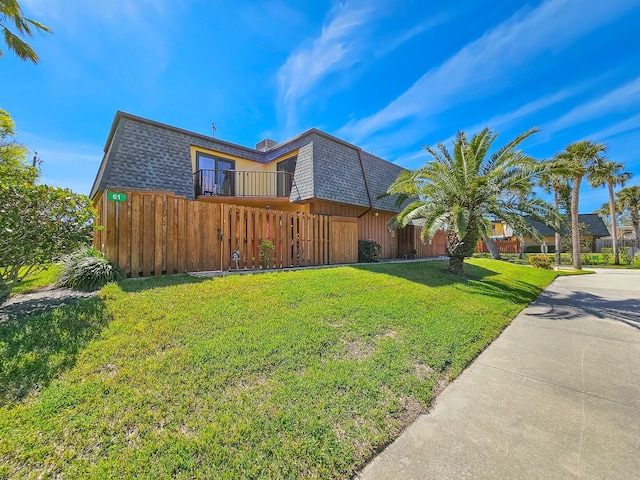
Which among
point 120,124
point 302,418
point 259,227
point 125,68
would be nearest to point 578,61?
point 259,227

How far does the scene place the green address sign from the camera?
616cm

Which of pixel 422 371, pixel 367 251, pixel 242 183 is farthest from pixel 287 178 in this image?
pixel 422 371

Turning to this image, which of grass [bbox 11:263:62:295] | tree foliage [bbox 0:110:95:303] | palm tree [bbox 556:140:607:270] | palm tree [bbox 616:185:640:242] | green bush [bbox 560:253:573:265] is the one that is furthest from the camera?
palm tree [bbox 616:185:640:242]

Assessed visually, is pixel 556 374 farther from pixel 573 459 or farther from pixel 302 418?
pixel 302 418

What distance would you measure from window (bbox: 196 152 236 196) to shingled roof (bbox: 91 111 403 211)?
655 mm

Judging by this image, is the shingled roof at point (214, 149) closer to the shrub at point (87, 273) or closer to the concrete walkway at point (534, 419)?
the shrub at point (87, 273)

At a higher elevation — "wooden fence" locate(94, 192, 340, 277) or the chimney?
the chimney

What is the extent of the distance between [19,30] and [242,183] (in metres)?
9.70

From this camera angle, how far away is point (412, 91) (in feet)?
39.8

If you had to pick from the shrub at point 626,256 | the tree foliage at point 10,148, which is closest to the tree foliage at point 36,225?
the tree foliage at point 10,148

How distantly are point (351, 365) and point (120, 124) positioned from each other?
1210 cm

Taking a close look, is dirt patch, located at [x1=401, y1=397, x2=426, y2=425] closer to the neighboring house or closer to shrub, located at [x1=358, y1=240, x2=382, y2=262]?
shrub, located at [x1=358, y1=240, x2=382, y2=262]

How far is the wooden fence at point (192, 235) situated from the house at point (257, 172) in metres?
0.34

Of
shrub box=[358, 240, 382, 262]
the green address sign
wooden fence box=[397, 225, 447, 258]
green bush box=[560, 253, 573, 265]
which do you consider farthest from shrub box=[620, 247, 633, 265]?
the green address sign
